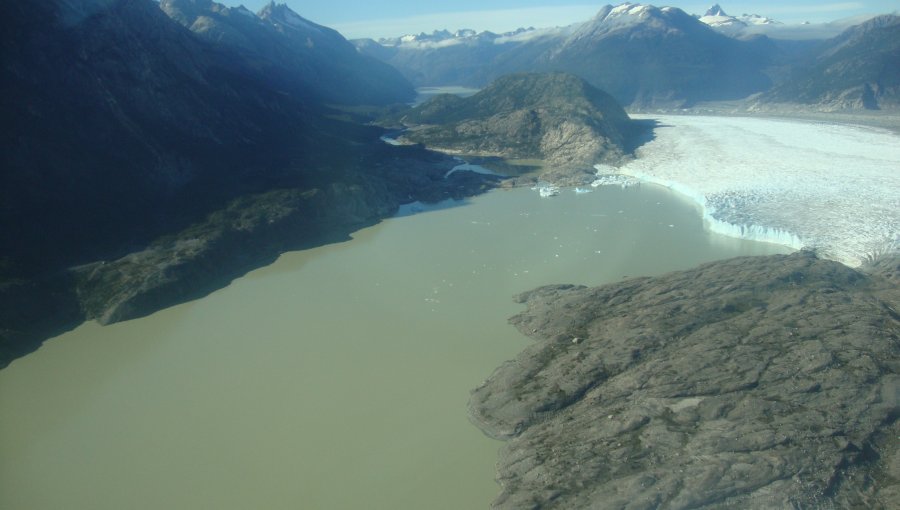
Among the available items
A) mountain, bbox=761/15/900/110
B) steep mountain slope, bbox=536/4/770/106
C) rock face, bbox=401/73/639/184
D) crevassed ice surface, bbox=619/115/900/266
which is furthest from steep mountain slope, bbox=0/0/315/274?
steep mountain slope, bbox=536/4/770/106

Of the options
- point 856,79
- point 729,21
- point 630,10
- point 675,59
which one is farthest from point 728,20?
point 856,79

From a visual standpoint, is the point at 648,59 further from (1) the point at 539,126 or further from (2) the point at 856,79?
(1) the point at 539,126

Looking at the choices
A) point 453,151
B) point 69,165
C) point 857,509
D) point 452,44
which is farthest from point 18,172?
point 452,44

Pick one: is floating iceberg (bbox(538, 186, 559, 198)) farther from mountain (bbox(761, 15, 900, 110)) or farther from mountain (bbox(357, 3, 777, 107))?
mountain (bbox(357, 3, 777, 107))

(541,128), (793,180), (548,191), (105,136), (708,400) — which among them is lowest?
(548,191)

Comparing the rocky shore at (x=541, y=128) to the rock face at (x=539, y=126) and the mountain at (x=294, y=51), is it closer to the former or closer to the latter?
the rock face at (x=539, y=126)

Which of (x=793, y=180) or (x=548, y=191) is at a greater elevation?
(x=793, y=180)

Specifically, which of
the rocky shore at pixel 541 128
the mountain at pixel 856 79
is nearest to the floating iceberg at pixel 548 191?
the rocky shore at pixel 541 128
